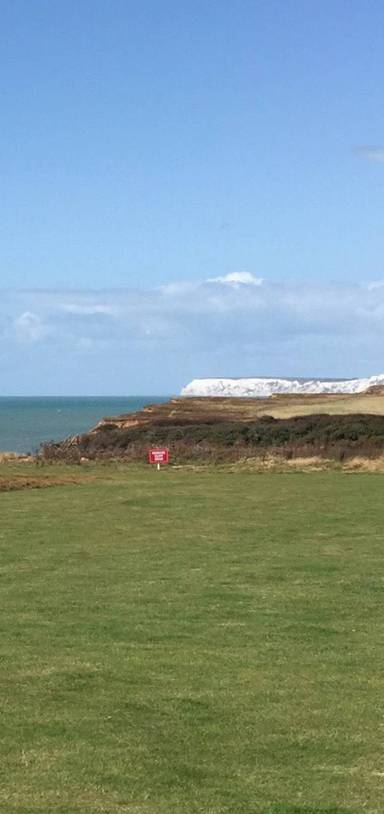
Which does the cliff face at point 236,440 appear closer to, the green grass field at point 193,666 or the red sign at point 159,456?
the red sign at point 159,456

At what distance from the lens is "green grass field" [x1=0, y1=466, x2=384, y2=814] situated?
26.3 ft

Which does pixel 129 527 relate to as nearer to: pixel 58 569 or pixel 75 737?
pixel 58 569

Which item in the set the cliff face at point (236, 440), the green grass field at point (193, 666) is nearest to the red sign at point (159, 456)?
the cliff face at point (236, 440)

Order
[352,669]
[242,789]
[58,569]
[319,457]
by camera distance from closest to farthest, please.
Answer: [242,789]
[352,669]
[58,569]
[319,457]

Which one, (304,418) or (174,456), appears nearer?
(174,456)

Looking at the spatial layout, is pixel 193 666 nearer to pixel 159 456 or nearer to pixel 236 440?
pixel 159 456

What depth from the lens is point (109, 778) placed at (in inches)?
319

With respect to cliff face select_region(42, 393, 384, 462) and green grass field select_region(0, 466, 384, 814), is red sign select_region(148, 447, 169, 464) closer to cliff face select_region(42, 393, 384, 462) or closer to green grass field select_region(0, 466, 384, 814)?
cliff face select_region(42, 393, 384, 462)

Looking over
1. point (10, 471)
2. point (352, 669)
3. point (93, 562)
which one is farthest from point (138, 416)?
point (352, 669)

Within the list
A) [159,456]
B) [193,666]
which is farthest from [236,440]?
[193,666]

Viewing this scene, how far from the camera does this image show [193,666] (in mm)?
11992

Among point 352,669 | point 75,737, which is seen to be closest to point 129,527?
point 352,669

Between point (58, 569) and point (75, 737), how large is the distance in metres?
10.1

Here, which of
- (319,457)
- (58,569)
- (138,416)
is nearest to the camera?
(58,569)
